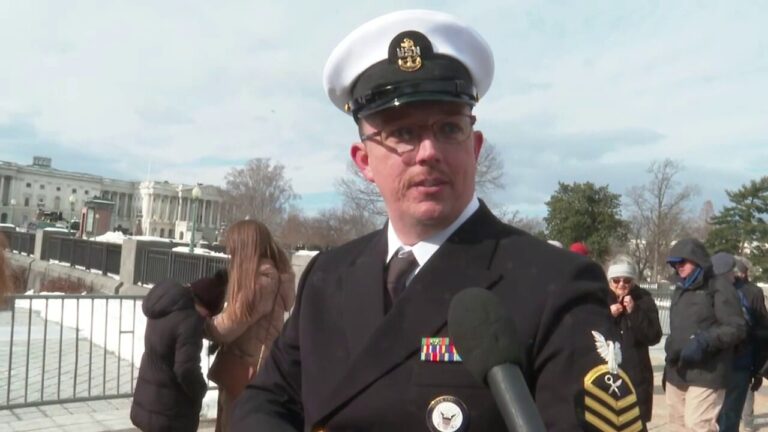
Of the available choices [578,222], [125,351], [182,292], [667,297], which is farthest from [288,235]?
[182,292]

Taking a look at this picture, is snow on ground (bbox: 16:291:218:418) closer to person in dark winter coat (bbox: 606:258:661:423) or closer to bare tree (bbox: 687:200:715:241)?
person in dark winter coat (bbox: 606:258:661:423)

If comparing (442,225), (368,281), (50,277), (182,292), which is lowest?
(50,277)

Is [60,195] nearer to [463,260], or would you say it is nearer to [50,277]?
[50,277]

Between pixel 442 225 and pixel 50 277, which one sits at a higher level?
pixel 442 225

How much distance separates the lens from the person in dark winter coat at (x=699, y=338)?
5.92 metres

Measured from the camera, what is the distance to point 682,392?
621cm

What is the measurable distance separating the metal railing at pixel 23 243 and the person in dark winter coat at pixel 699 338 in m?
27.8

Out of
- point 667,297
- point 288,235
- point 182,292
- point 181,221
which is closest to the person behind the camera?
point 182,292

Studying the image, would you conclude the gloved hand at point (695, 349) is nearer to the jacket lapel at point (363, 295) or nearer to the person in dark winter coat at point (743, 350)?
the person in dark winter coat at point (743, 350)

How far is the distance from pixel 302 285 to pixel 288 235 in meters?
71.8

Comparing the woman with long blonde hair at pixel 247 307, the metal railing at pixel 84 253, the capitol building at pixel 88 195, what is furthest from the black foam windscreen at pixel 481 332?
the capitol building at pixel 88 195

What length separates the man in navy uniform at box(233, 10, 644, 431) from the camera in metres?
1.41

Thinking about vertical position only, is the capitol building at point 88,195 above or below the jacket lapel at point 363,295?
above

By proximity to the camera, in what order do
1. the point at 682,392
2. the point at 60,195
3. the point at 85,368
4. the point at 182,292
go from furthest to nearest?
the point at 60,195 < the point at 85,368 < the point at 682,392 < the point at 182,292
